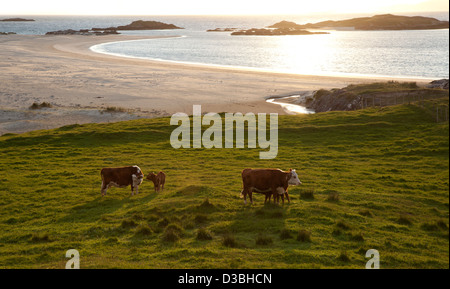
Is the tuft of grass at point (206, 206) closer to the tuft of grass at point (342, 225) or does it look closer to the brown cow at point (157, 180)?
the brown cow at point (157, 180)

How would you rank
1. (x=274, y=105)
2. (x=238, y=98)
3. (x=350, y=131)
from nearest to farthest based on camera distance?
(x=350, y=131) < (x=274, y=105) < (x=238, y=98)

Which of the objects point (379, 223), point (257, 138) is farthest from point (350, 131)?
point (379, 223)

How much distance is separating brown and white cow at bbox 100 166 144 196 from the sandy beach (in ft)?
97.3

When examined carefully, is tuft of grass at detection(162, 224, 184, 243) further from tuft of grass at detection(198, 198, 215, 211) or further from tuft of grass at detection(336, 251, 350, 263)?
tuft of grass at detection(336, 251, 350, 263)

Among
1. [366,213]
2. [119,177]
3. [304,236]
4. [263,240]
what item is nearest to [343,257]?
[304,236]

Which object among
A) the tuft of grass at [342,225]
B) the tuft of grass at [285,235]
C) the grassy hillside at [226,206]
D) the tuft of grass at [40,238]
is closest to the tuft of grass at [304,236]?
the grassy hillside at [226,206]

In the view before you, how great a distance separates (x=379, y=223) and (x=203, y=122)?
93.3 ft

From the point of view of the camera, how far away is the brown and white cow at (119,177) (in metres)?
21.5

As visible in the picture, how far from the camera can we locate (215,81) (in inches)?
3292

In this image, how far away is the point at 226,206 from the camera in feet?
61.7

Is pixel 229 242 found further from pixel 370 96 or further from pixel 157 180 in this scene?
pixel 370 96

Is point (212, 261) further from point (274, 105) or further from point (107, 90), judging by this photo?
point (107, 90)

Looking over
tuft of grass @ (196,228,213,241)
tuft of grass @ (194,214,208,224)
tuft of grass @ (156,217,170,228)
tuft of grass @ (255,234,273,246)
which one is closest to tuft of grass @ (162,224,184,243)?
tuft of grass @ (156,217,170,228)

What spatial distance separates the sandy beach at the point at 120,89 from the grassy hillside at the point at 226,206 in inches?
634
